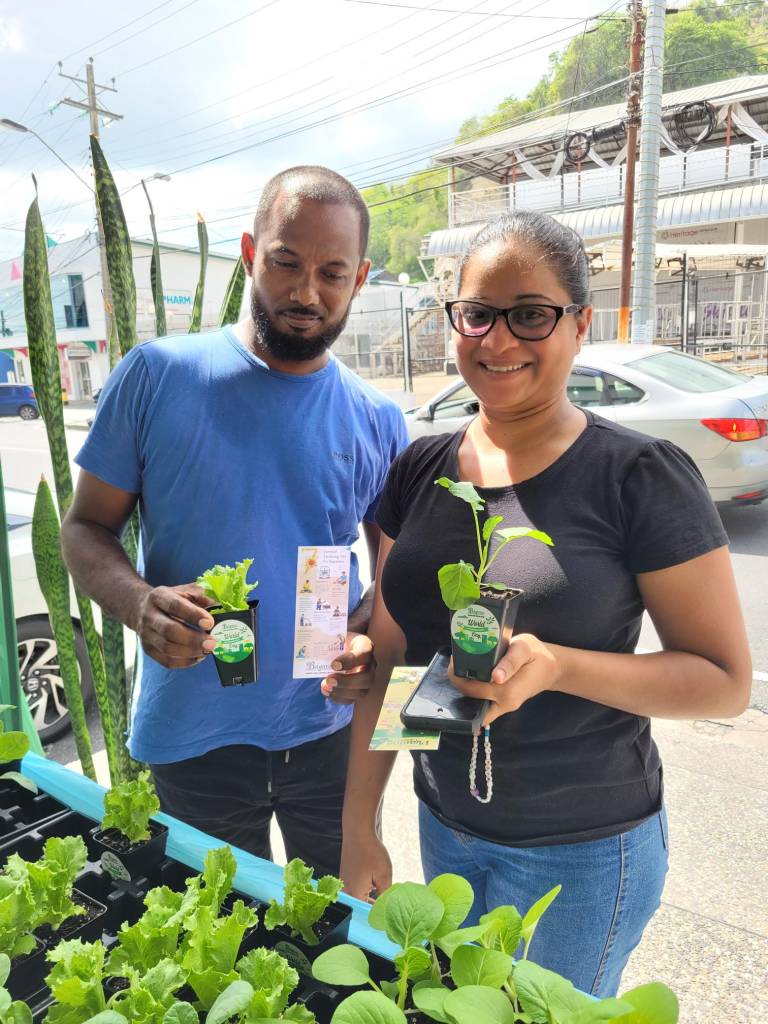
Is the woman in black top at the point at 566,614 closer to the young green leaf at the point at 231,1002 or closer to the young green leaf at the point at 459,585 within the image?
the young green leaf at the point at 459,585

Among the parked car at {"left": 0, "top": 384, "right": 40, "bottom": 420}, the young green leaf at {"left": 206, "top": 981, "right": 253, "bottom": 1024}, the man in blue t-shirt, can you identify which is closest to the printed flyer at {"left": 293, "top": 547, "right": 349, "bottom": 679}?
the man in blue t-shirt

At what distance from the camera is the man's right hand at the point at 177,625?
50.8 inches

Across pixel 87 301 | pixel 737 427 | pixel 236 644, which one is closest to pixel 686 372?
pixel 737 427

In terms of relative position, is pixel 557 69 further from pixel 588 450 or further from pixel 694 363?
pixel 588 450

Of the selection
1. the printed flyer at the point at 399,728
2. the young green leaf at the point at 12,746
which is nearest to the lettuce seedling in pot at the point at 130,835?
the young green leaf at the point at 12,746

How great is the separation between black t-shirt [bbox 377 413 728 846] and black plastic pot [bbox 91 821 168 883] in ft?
1.62

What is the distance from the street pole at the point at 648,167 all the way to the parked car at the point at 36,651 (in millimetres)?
7956

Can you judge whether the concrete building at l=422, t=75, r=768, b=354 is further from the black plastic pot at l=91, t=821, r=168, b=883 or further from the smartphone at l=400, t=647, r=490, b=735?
the black plastic pot at l=91, t=821, r=168, b=883

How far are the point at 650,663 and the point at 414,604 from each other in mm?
418

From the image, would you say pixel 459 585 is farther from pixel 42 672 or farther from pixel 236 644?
pixel 42 672

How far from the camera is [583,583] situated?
1183 mm

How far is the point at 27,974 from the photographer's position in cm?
94

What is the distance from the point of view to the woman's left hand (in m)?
1.01

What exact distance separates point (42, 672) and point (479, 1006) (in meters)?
3.40
